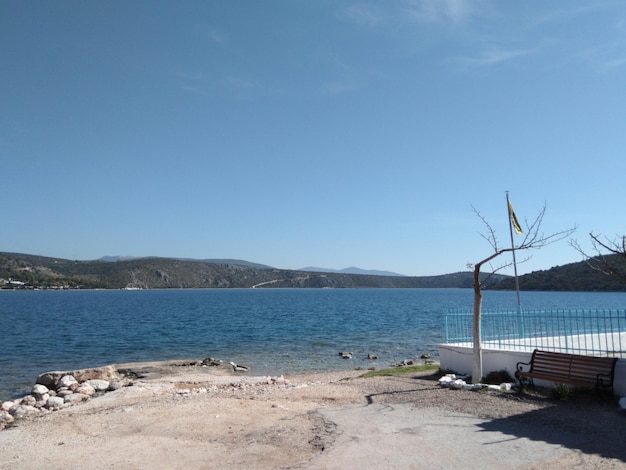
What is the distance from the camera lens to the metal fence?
1304 cm

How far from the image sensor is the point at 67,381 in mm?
19031

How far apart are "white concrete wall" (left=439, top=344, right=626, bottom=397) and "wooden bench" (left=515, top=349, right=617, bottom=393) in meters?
0.20

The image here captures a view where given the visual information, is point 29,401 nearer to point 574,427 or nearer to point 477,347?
point 477,347

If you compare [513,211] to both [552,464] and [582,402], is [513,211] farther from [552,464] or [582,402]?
[552,464]

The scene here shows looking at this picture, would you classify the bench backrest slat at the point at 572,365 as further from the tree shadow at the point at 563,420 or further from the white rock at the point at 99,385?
the white rock at the point at 99,385

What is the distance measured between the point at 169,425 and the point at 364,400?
13.9 ft

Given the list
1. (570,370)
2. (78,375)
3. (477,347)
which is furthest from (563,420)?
(78,375)

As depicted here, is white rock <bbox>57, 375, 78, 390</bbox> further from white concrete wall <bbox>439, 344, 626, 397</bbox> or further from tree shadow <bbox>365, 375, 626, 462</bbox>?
white concrete wall <bbox>439, 344, 626, 397</bbox>

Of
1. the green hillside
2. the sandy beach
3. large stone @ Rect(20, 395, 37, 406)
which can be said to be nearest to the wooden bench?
the sandy beach

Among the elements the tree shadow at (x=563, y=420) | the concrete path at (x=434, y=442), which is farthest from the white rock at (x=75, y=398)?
the concrete path at (x=434, y=442)

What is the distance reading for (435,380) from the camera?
14.2m

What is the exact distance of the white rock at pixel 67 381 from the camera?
61.6 feet

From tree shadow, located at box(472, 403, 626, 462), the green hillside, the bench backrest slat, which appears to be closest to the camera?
tree shadow, located at box(472, 403, 626, 462)

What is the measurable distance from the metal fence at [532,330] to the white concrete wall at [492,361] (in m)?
0.44
